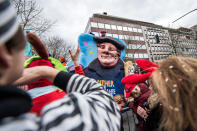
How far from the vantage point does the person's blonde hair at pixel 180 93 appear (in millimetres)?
691

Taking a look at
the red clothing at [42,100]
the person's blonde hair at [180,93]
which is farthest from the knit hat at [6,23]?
the person's blonde hair at [180,93]

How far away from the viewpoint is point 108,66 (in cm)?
197

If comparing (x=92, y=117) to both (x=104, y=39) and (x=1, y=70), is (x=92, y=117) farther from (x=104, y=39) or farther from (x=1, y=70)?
(x=104, y=39)

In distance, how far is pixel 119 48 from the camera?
6.94ft

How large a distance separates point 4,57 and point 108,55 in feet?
5.46

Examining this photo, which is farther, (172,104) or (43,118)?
(172,104)

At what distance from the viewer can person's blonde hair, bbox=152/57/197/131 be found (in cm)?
69

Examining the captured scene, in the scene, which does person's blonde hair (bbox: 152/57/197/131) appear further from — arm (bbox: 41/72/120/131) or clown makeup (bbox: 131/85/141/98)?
clown makeup (bbox: 131/85/141/98)

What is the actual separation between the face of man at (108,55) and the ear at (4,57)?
62.2 inches

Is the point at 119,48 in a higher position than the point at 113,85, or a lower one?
A: higher

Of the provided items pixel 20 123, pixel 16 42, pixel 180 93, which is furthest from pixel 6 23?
pixel 180 93

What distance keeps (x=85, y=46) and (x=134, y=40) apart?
28588 millimetres

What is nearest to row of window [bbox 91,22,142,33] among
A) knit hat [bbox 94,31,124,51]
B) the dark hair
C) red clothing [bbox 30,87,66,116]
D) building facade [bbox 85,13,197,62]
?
building facade [bbox 85,13,197,62]

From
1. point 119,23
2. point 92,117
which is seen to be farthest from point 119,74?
point 119,23
